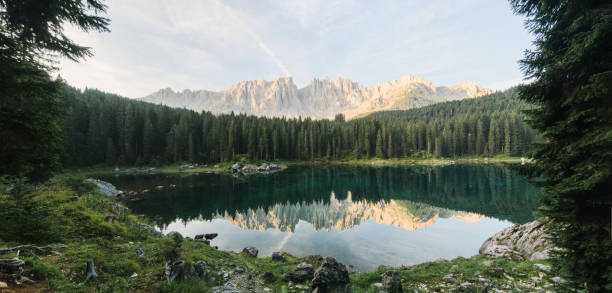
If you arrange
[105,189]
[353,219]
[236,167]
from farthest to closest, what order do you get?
[236,167], [105,189], [353,219]

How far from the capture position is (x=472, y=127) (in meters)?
118

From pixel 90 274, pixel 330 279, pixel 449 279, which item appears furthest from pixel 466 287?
pixel 90 274

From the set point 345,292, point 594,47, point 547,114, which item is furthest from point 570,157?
point 345,292

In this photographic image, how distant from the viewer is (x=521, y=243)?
1302cm

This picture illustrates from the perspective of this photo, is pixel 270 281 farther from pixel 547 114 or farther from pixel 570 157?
pixel 547 114

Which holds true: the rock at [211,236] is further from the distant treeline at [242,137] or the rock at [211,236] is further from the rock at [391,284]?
the distant treeline at [242,137]

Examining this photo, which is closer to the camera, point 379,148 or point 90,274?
point 90,274

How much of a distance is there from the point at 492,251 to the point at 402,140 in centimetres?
11024

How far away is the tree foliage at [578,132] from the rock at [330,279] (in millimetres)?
6317

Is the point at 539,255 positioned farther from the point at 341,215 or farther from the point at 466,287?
the point at 341,215

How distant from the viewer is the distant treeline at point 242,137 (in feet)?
266

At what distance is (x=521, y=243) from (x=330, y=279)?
13620mm

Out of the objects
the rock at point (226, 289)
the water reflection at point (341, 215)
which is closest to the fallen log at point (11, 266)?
the rock at point (226, 289)

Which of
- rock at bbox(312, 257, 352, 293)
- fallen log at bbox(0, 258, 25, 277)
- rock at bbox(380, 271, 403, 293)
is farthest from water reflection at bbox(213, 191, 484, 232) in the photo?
fallen log at bbox(0, 258, 25, 277)
